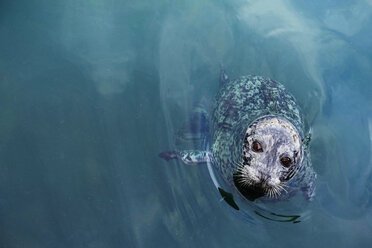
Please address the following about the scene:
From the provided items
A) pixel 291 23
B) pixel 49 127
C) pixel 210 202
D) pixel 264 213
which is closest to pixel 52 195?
pixel 49 127

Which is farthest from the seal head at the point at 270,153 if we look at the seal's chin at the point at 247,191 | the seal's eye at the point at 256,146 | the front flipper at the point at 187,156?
the front flipper at the point at 187,156

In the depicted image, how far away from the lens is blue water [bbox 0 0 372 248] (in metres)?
3.82

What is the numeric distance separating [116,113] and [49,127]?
2.84ft

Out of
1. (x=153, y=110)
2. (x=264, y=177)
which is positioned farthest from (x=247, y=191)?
(x=153, y=110)

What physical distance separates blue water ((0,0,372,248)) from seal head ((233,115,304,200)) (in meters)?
0.67

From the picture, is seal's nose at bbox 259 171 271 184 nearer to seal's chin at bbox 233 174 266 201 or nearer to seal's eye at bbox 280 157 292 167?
seal's eye at bbox 280 157 292 167

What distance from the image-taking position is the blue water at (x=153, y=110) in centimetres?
382

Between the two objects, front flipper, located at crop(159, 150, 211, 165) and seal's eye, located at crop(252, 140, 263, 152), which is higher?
seal's eye, located at crop(252, 140, 263, 152)

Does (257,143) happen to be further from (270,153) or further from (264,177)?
(264,177)

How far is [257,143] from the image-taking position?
11.1ft

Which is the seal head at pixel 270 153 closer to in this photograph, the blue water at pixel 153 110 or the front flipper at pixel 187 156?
the blue water at pixel 153 110

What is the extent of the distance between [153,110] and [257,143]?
171 centimetres

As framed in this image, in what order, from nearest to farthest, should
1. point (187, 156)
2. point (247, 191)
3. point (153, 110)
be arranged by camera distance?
point (247, 191) < point (187, 156) < point (153, 110)

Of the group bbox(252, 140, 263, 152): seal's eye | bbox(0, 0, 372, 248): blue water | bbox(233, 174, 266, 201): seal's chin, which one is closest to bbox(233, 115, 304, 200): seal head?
bbox(252, 140, 263, 152): seal's eye
